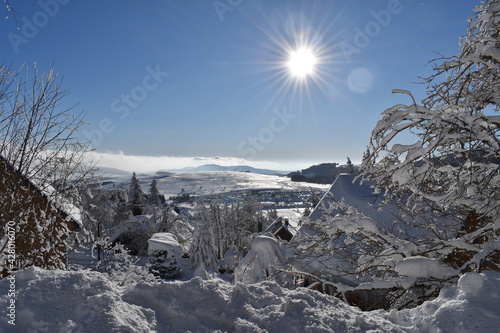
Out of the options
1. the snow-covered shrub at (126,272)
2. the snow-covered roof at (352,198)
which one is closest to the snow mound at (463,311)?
the snow-covered shrub at (126,272)

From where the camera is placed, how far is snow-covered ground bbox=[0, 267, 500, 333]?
6.17 ft

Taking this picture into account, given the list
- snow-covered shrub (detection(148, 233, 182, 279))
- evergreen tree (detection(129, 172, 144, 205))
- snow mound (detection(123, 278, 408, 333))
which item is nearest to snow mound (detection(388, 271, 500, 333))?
snow mound (detection(123, 278, 408, 333))

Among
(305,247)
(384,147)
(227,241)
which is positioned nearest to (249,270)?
(305,247)

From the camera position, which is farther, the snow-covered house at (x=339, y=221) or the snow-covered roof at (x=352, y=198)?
the snow-covered roof at (x=352, y=198)

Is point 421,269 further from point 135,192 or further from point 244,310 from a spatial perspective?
point 135,192

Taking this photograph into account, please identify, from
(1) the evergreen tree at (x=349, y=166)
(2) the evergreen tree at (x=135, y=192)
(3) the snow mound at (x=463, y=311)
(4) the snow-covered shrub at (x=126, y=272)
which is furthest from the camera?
(2) the evergreen tree at (x=135, y=192)

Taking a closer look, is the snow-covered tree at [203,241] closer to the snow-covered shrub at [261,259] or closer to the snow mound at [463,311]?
the snow-covered shrub at [261,259]

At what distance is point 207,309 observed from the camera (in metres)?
2.23

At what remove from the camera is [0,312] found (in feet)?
5.95

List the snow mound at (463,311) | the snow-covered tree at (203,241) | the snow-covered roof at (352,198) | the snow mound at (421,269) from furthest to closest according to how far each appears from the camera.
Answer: the snow-covered tree at (203,241) → the snow-covered roof at (352,198) → the snow mound at (421,269) → the snow mound at (463,311)

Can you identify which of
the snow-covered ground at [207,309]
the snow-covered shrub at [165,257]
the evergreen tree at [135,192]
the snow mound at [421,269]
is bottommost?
the snow-covered shrub at [165,257]

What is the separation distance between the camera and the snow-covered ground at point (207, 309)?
1.88 metres

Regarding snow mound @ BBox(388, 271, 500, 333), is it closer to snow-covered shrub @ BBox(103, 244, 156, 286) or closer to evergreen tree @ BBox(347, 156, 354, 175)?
snow-covered shrub @ BBox(103, 244, 156, 286)

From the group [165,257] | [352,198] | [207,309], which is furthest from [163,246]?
[207,309]
